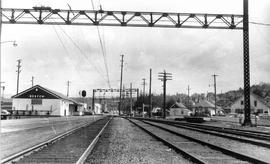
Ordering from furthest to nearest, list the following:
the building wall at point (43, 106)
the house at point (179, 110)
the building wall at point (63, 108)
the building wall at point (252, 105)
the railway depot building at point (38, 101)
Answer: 1. the house at point (179, 110)
2. the building wall at point (252, 105)
3. the building wall at point (63, 108)
4. the railway depot building at point (38, 101)
5. the building wall at point (43, 106)

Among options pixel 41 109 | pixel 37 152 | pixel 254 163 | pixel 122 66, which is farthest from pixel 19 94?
pixel 254 163

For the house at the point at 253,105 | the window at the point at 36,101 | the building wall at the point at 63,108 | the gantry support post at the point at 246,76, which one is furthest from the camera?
the house at the point at 253,105

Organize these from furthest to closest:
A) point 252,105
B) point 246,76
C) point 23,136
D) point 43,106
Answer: point 252,105, point 43,106, point 246,76, point 23,136

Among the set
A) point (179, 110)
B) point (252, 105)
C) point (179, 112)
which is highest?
point (252, 105)

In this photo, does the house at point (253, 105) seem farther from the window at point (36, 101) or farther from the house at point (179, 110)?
the window at point (36, 101)

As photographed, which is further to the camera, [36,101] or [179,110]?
[179,110]

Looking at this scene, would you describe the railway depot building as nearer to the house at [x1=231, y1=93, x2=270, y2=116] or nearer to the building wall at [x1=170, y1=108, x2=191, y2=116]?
the house at [x1=231, y1=93, x2=270, y2=116]

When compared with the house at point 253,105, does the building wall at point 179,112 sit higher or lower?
lower

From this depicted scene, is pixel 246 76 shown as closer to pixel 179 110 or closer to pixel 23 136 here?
pixel 23 136

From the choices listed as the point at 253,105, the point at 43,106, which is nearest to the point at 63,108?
the point at 43,106

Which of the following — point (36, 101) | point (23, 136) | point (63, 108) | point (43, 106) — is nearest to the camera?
point (23, 136)

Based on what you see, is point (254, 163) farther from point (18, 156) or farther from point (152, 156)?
point (18, 156)

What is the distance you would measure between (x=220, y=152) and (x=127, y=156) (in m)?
3.74

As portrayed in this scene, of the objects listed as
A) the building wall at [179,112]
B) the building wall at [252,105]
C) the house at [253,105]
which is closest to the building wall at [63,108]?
the building wall at [179,112]
